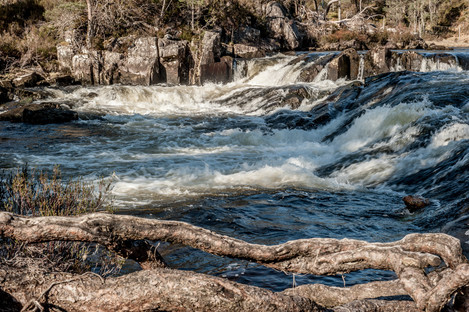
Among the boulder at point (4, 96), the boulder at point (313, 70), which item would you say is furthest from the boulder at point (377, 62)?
the boulder at point (4, 96)

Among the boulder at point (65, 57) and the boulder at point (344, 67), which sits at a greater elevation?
the boulder at point (65, 57)

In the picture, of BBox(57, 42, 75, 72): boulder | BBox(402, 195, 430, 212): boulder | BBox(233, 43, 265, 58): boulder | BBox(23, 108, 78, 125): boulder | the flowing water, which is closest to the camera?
the flowing water

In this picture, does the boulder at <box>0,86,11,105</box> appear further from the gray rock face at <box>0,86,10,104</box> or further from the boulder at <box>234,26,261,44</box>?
the boulder at <box>234,26,261,44</box>

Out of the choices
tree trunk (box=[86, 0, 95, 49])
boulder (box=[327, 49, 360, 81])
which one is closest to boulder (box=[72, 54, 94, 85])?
tree trunk (box=[86, 0, 95, 49])

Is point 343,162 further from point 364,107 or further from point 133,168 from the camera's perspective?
point 133,168

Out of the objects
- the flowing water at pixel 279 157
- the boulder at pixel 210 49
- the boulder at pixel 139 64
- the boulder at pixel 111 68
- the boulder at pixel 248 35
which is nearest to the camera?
the flowing water at pixel 279 157

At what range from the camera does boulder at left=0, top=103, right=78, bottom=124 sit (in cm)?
1798

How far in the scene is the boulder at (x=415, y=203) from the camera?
8133 mm

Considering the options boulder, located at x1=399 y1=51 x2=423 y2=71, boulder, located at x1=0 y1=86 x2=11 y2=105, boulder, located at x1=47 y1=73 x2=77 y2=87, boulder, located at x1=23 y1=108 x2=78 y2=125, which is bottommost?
boulder, located at x1=23 y1=108 x2=78 y2=125

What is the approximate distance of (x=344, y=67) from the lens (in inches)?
876

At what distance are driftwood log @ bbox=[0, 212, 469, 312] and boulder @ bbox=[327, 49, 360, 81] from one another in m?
20.0

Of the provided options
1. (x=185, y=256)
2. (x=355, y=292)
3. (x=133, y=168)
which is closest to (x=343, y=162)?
(x=133, y=168)

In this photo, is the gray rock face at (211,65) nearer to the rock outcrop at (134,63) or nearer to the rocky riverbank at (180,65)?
the rocky riverbank at (180,65)

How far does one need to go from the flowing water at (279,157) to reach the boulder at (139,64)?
358 centimetres
